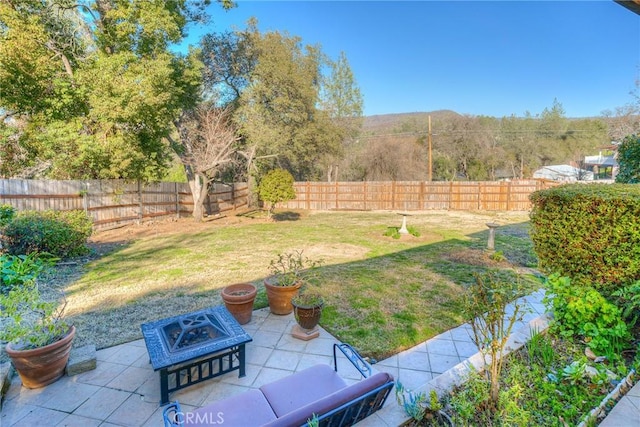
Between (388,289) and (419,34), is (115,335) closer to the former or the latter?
(388,289)

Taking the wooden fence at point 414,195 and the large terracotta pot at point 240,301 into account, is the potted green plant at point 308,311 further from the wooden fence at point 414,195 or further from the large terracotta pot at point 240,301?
the wooden fence at point 414,195

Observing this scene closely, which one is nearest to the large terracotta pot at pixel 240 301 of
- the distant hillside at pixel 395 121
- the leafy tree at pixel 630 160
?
the leafy tree at pixel 630 160

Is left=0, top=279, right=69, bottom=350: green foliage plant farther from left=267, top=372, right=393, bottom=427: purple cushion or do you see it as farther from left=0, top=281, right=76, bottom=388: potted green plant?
left=267, top=372, right=393, bottom=427: purple cushion

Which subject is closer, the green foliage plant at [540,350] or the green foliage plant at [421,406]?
the green foliage plant at [421,406]

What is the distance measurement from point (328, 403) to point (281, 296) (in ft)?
7.92

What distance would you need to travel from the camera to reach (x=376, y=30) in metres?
11.8

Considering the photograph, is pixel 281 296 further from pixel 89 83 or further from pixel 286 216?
pixel 286 216

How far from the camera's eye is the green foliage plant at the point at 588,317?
2.60 m

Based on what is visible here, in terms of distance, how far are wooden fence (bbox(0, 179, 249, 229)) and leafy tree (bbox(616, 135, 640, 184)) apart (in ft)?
40.2

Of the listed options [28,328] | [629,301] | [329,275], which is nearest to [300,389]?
[28,328]

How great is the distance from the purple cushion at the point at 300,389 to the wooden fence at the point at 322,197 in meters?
9.34

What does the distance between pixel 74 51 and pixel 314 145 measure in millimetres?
8804

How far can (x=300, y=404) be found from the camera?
188cm

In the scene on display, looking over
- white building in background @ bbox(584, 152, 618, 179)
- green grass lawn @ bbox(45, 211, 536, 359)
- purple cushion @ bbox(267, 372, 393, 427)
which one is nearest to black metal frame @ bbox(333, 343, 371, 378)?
purple cushion @ bbox(267, 372, 393, 427)
